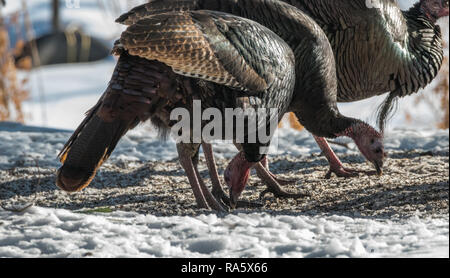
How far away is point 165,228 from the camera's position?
416 centimetres

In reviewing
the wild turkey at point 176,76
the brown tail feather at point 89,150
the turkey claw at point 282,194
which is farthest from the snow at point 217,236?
the turkey claw at point 282,194

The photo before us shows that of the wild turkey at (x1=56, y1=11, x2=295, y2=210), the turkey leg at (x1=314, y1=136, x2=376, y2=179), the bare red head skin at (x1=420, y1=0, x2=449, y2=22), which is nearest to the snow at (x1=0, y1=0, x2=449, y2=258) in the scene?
the wild turkey at (x1=56, y1=11, x2=295, y2=210)

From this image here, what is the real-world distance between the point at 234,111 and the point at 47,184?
2.28m

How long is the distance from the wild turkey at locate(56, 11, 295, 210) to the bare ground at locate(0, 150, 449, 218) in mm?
698

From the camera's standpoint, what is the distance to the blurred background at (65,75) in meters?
9.41

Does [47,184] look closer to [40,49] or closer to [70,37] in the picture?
[70,37]

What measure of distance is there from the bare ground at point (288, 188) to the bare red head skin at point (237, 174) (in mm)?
145

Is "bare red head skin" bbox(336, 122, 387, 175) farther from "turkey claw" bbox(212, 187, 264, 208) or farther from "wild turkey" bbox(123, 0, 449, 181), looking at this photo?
"wild turkey" bbox(123, 0, 449, 181)

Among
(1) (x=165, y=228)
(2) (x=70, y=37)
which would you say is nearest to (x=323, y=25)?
(1) (x=165, y=228)

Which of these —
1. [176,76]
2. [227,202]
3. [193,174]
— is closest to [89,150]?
[176,76]

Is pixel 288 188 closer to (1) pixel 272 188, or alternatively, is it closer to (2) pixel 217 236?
(1) pixel 272 188

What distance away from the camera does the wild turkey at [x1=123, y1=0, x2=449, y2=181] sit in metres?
5.72

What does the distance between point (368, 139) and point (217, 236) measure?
1638mm

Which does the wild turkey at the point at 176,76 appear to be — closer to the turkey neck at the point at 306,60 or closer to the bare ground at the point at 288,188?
the turkey neck at the point at 306,60
